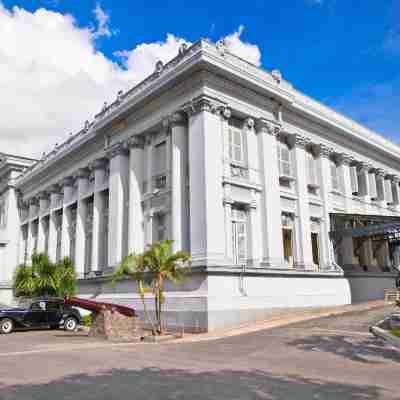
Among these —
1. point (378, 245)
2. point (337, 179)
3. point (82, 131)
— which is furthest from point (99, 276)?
point (378, 245)

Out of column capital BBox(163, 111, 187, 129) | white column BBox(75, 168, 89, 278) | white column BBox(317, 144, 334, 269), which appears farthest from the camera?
white column BBox(75, 168, 89, 278)

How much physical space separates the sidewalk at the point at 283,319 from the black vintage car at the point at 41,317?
7.09 m

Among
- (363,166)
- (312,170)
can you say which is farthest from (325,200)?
(363,166)

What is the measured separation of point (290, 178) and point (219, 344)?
491 inches

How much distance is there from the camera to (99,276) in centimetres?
2514

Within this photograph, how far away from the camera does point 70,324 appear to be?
20.9 meters

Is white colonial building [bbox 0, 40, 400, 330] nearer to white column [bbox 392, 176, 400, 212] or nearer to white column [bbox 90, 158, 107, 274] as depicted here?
white column [bbox 90, 158, 107, 274]

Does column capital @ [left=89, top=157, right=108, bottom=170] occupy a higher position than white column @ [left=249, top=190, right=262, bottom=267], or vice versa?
column capital @ [left=89, top=157, right=108, bottom=170]

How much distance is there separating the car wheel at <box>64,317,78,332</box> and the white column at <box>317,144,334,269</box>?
45.1ft

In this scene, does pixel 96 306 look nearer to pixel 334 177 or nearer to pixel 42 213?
pixel 334 177

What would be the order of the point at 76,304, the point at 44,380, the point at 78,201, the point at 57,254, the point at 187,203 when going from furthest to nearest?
the point at 57,254, the point at 78,201, the point at 187,203, the point at 76,304, the point at 44,380

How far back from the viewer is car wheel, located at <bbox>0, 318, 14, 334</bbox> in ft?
61.7

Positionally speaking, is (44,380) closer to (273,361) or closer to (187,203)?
(273,361)

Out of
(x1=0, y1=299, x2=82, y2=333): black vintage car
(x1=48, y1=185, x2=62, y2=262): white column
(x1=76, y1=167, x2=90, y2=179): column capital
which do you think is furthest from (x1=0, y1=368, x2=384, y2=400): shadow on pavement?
(x1=48, y1=185, x2=62, y2=262): white column
